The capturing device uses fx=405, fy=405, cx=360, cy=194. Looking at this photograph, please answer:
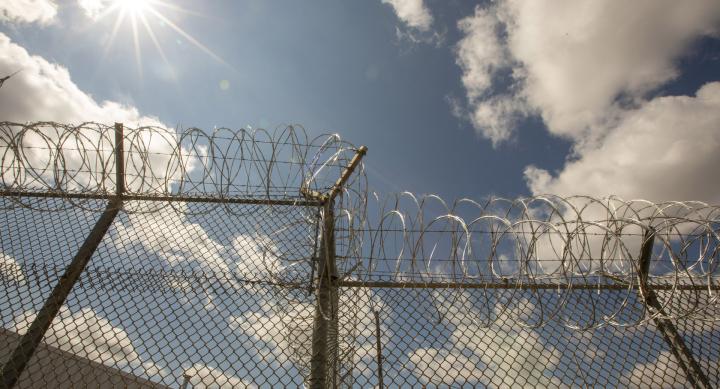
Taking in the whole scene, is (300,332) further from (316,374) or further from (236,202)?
(236,202)

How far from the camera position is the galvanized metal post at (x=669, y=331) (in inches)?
124

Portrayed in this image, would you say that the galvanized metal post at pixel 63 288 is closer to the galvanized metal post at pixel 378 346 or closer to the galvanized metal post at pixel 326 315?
the galvanized metal post at pixel 326 315

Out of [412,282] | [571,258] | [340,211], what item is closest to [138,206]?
[340,211]

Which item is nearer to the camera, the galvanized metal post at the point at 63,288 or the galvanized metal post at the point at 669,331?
the galvanized metal post at the point at 63,288

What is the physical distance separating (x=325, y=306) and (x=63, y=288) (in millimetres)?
2134

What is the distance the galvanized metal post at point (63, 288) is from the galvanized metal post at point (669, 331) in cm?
463

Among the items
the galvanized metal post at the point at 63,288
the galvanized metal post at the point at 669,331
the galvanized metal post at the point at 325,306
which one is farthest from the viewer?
the galvanized metal post at the point at 669,331

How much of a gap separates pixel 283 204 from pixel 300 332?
1.40 m

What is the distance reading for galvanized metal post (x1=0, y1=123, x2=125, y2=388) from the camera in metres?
2.96

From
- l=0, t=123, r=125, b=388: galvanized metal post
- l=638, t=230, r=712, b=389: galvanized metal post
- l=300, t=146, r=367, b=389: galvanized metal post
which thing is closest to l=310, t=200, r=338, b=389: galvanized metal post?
l=300, t=146, r=367, b=389: galvanized metal post

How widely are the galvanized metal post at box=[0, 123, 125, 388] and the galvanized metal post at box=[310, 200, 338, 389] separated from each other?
6.78ft

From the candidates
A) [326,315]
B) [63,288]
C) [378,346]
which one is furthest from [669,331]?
[63,288]

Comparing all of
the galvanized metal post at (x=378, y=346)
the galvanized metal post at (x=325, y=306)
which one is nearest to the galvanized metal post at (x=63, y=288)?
the galvanized metal post at (x=325, y=306)

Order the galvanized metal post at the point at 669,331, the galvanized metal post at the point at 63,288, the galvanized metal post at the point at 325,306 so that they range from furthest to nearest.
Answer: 1. the galvanized metal post at the point at 669,331
2. the galvanized metal post at the point at 63,288
3. the galvanized metal post at the point at 325,306
